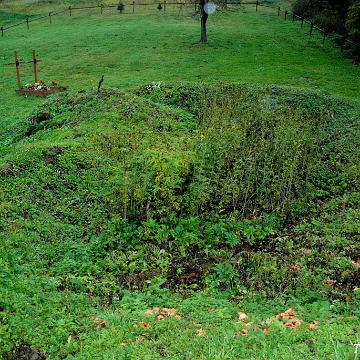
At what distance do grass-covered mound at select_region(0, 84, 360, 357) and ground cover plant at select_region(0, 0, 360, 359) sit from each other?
0.03 meters

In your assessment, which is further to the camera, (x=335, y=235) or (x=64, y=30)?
(x=64, y=30)

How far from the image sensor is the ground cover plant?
4531mm

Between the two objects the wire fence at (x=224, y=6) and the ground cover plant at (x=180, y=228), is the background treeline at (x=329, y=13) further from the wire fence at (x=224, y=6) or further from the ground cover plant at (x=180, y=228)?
the ground cover plant at (x=180, y=228)

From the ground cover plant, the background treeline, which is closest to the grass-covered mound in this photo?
the ground cover plant

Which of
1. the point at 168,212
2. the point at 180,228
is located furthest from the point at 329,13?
the point at 180,228

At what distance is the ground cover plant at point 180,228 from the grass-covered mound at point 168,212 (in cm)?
3

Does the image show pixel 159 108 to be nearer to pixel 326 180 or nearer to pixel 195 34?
pixel 326 180

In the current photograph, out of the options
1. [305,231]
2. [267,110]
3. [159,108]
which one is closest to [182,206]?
[305,231]

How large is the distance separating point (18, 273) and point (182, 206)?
3119 mm

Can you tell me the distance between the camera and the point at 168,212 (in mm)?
7418

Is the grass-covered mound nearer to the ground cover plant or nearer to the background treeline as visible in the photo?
the ground cover plant

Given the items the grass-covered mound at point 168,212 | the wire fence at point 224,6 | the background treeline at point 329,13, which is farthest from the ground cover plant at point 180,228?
the background treeline at point 329,13

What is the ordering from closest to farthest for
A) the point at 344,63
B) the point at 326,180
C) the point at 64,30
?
the point at 326,180 → the point at 344,63 → the point at 64,30

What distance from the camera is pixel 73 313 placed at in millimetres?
4965
